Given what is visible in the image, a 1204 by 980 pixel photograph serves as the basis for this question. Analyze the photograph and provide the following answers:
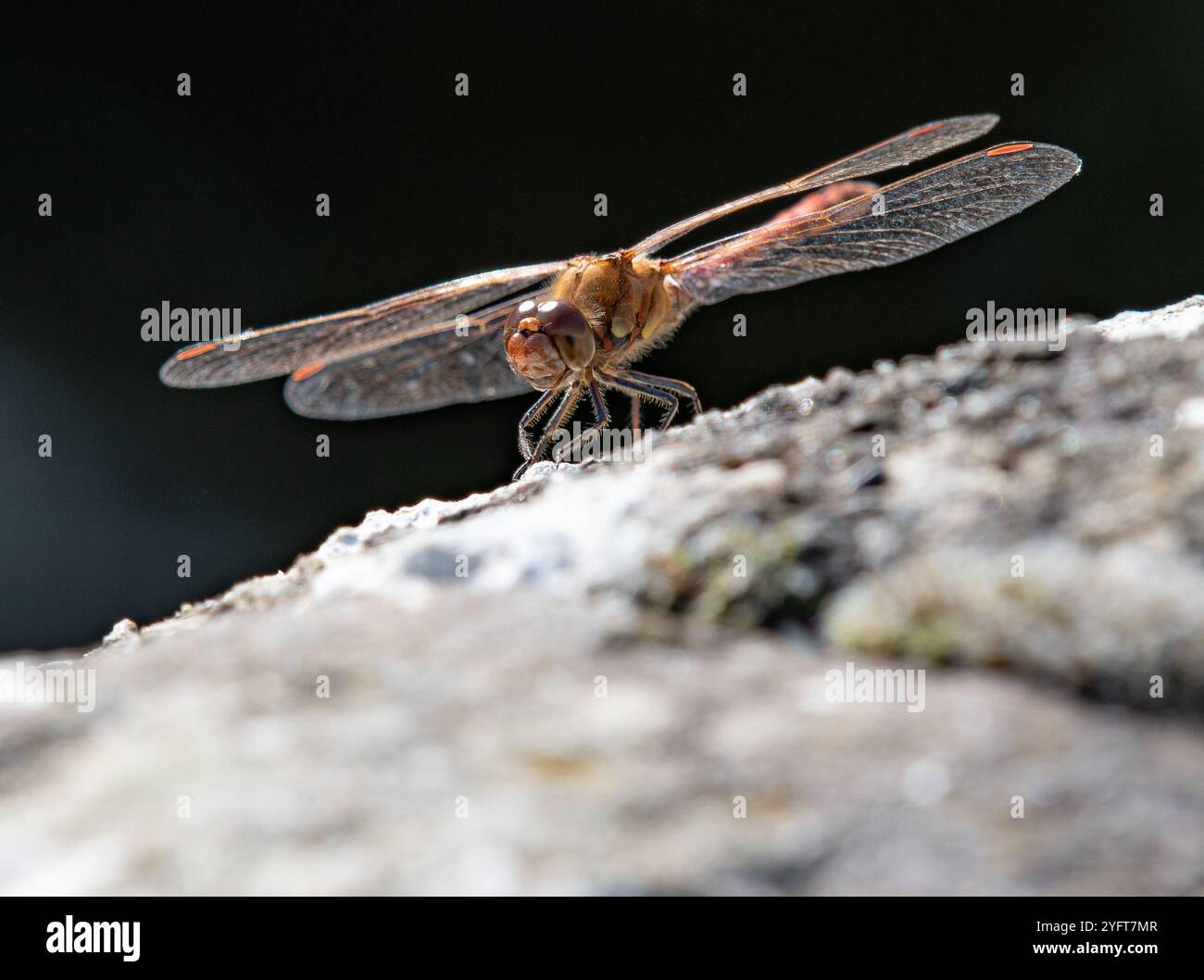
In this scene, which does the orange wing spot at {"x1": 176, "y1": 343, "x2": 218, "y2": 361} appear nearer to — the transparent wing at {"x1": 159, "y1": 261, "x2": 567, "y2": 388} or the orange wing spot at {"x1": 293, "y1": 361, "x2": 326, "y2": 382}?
the transparent wing at {"x1": 159, "y1": 261, "x2": 567, "y2": 388}

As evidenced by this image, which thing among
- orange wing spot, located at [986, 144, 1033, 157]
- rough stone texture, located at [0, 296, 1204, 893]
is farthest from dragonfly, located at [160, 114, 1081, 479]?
rough stone texture, located at [0, 296, 1204, 893]

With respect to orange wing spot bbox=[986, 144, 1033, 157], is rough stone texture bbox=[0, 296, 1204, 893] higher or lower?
lower

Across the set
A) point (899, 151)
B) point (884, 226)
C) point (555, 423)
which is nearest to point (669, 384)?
point (555, 423)

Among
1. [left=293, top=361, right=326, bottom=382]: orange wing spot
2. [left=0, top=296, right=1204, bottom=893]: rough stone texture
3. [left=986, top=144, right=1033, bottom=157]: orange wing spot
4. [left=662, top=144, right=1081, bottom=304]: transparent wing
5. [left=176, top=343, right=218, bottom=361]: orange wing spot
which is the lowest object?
[left=0, top=296, right=1204, bottom=893]: rough stone texture

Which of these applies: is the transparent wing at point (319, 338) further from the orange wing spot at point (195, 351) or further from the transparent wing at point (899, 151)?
the transparent wing at point (899, 151)

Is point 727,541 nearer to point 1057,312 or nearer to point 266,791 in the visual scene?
point 266,791

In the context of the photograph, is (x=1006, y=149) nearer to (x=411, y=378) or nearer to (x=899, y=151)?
(x=899, y=151)
